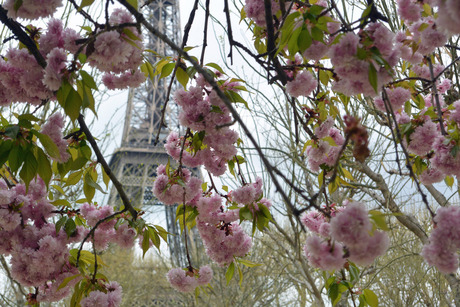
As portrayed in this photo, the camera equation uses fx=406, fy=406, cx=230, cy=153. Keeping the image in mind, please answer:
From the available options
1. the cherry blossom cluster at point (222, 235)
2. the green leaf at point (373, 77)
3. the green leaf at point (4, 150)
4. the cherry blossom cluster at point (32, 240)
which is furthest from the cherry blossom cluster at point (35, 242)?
the green leaf at point (373, 77)

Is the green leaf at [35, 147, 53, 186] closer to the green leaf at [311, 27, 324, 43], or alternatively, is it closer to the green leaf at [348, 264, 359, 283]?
the green leaf at [311, 27, 324, 43]

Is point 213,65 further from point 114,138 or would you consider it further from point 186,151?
point 114,138

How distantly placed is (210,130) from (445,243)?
25.1 inches

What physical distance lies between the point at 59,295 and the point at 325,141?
988mm

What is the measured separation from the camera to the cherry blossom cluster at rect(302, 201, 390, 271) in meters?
0.60

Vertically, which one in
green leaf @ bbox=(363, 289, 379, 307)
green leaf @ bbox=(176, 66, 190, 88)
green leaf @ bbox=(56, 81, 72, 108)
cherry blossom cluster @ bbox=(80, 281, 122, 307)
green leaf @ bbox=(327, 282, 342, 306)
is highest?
green leaf @ bbox=(176, 66, 190, 88)

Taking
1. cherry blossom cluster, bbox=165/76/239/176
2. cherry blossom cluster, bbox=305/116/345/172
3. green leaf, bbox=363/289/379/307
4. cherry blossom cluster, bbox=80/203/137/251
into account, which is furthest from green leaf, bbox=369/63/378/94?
cherry blossom cluster, bbox=80/203/137/251

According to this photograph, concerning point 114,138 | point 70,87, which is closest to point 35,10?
point 70,87

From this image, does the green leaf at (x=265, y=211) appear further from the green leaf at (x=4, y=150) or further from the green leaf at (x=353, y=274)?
the green leaf at (x=4, y=150)

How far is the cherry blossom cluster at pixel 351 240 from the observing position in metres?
0.60

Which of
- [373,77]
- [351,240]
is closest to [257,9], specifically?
[373,77]

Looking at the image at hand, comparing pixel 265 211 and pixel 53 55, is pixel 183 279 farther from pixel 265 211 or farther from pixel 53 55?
pixel 53 55

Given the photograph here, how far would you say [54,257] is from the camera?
1182 millimetres

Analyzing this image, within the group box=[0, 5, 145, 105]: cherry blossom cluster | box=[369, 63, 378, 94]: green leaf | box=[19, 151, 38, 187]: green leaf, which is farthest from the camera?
box=[19, 151, 38, 187]: green leaf
